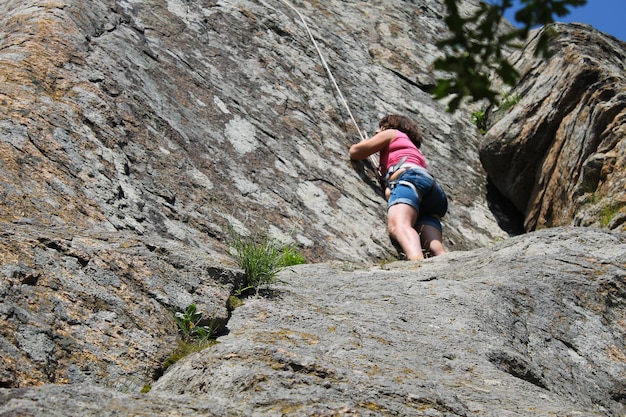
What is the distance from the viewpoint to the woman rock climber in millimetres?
7195

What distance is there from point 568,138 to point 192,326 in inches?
217

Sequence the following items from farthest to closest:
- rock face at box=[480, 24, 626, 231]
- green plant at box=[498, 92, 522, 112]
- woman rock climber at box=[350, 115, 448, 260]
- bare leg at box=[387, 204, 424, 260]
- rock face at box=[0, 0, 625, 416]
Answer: green plant at box=[498, 92, 522, 112] < rock face at box=[480, 24, 626, 231] < woman rock climber at box=[350, 115, 448, 260] < bare leg at box=[387, 204, 424, 260] < rock face at box=[0, 0, 625, 416]

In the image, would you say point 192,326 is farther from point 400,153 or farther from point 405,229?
point 400,153

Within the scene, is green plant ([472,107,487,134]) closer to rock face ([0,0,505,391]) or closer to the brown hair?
rock face ([0,0,505,391])

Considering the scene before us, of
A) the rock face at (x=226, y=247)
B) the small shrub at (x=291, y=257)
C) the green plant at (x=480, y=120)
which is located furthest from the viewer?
the green plant at (x=480, y=120)

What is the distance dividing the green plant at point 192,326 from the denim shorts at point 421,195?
3681 mm

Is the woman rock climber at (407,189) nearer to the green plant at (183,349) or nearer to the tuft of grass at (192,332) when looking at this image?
the tuft of grass at (192,332)

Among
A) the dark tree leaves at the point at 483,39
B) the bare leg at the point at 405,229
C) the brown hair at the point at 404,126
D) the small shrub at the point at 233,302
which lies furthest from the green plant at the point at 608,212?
the dark tree leaves at the point at 483,39

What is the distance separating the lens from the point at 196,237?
18.6ft

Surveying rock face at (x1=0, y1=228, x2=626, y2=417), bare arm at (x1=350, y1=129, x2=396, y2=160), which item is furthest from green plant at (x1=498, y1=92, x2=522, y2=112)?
rock face at (x1=0, y1=228, x2=626, y2=417)

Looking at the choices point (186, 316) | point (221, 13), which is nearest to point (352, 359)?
point (186, 316)

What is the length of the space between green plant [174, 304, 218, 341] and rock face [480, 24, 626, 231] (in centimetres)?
412

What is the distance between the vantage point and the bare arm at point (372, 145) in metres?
8.04

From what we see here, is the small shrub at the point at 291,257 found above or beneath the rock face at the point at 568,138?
beneath
